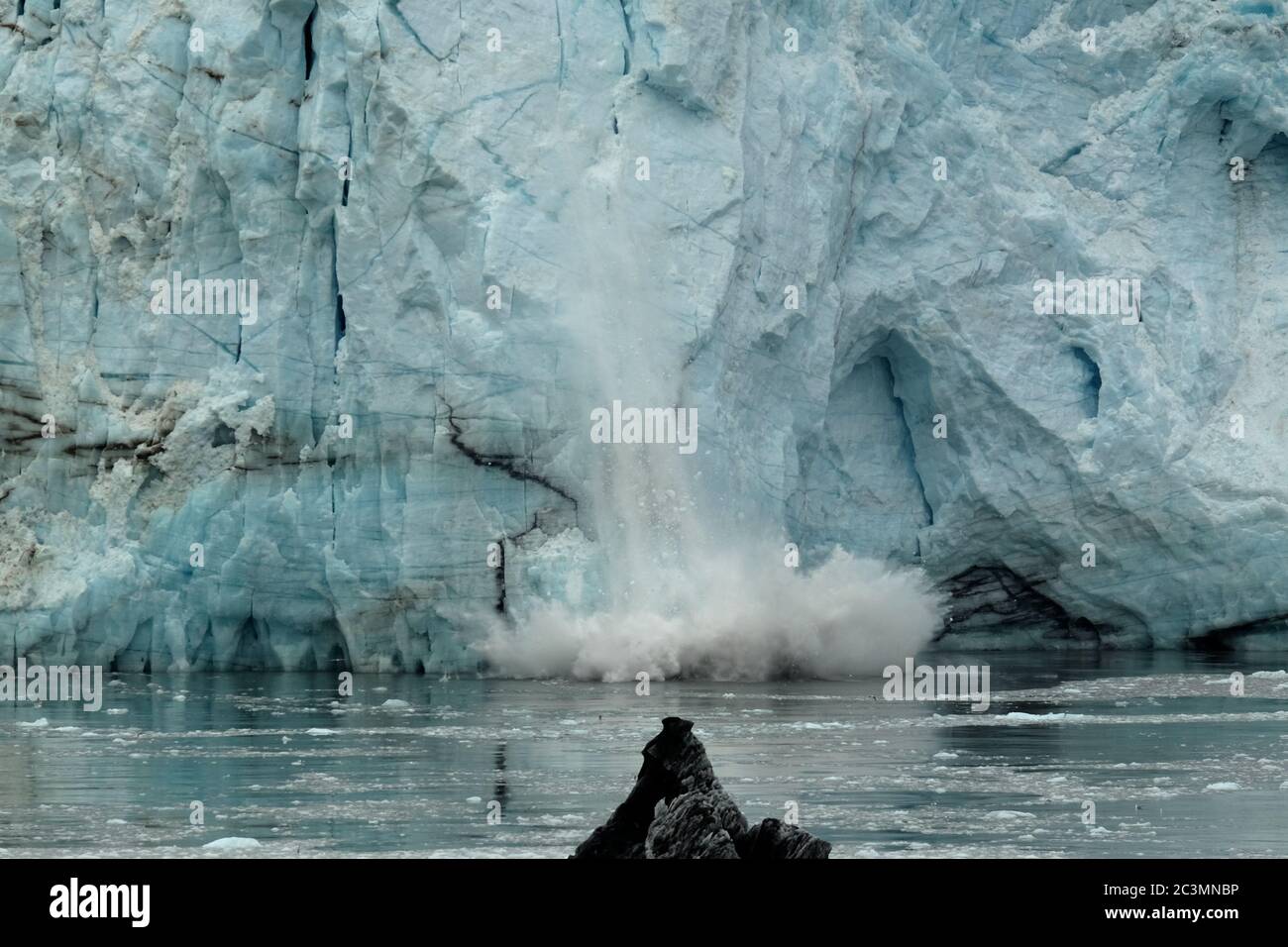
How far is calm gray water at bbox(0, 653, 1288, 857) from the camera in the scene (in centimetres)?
886

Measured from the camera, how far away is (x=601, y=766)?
11.5m

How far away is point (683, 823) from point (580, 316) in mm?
11761

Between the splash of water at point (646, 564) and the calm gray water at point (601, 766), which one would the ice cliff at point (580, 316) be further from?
the calm gray water at point (601, 766)

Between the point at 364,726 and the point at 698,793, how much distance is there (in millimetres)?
6922

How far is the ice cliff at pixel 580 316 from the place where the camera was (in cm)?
1897

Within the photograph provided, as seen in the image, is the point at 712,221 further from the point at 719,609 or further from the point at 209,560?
the point at 209,560

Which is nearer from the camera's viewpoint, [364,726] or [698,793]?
[698,793]

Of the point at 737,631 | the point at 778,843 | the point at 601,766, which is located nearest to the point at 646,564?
the point at 737,631

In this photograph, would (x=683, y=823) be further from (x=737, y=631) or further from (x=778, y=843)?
(x=737, y=631)
